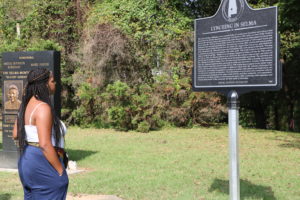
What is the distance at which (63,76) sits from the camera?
20.3m

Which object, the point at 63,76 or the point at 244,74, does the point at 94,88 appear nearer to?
the point at 63,76

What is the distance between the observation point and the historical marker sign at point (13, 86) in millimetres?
9305

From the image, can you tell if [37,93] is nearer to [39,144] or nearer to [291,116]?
[39,144]

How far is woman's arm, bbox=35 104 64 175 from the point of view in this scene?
3680 millimetres

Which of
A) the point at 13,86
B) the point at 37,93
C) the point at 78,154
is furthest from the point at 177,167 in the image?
the point at 37,93

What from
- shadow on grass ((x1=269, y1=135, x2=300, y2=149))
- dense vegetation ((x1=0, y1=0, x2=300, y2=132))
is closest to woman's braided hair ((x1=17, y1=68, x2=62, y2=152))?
shadow on grass ((x1=269, y1=135, x2=300, y2=149))

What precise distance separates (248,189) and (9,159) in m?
5.62

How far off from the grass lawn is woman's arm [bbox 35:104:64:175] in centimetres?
324

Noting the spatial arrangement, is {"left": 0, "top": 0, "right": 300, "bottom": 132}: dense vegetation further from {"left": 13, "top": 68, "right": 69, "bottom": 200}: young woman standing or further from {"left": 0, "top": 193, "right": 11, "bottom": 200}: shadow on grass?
{"left": 13, "top": 68, "right": 69, "bottom": 200}: young woman standing

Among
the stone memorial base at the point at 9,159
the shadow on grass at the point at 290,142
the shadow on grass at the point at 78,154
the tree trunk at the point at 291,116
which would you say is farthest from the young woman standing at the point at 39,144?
the tree trunk at the point at 291,116

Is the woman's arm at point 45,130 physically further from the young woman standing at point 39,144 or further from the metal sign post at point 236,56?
the metal sign post at point 236,56

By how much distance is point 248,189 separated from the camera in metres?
7.29

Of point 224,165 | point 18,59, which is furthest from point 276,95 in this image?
point 18,59

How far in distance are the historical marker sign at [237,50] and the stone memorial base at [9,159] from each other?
5335 millimetres
